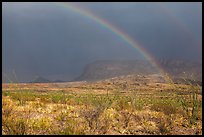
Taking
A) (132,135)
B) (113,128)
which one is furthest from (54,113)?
(132,135)

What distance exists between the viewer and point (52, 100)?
2177 cm

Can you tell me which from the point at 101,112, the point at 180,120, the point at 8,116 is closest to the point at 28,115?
the point at 8,116

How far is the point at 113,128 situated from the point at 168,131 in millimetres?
2240

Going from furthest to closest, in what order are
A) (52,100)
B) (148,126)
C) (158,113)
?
(52,100), (158,113), (148,126)

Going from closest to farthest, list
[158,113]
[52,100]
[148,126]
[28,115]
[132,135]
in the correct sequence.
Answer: [132,135] → [148,126] → [28,115] → [158,113] → [52,100]

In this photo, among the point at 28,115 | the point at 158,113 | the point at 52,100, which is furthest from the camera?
the point at 52,100

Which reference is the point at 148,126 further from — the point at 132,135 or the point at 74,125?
the point at 74,125

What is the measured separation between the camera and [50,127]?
44.2 feet

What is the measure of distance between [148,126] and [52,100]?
29.7 ft

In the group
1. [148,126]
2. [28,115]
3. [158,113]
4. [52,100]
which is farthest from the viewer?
[52,100]

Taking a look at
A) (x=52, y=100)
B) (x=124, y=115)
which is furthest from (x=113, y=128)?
(x=52, y=100)

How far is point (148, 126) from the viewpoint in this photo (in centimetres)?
1440

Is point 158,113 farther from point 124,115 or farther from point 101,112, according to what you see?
point 101,112

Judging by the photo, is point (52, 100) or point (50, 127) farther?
point (52, 100)
